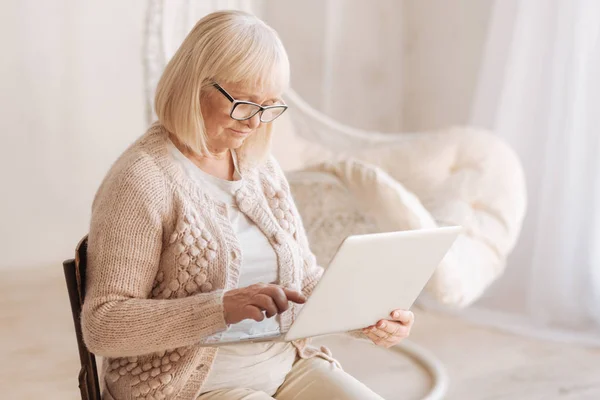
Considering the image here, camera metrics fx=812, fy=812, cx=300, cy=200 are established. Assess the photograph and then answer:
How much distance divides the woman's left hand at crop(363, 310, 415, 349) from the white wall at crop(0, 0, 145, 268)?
2.56m

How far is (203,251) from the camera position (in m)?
1.25

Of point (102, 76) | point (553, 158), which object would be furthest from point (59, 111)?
point (553, 158)

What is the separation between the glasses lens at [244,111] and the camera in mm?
1275

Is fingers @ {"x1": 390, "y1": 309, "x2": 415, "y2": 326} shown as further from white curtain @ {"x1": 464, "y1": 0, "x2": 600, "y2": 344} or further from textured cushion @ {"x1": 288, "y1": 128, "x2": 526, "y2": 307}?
white curtain @ {"x1": 464, "y1": 0, "x2": 600, "y2": 344}

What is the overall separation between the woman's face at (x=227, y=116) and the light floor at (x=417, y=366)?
1358 mm

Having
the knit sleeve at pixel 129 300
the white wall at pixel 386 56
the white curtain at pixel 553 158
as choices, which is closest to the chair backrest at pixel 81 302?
the knit sleeve at pixel 129 300

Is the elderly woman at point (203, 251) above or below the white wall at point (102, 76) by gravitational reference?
above

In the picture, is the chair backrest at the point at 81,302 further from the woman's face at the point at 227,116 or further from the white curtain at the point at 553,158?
the white curtain at the point at 553,158

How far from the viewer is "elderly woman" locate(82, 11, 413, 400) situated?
3.84 feet

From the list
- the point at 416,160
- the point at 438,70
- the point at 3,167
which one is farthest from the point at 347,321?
the point at 438,70

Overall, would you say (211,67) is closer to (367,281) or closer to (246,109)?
(246,109)

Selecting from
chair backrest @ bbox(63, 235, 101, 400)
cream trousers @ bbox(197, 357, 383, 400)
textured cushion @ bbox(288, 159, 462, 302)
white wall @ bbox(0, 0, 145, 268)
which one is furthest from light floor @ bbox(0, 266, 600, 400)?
chair backrest @ bbox(63, 235, 101, 400)

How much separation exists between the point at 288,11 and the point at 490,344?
1848mm

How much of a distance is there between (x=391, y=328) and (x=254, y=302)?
0.28 m
